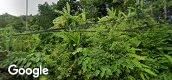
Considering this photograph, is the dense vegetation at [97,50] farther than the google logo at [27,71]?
No

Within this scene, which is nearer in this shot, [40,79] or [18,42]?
[40,79]

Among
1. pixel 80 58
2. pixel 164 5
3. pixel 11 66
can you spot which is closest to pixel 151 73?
pixel 80 58

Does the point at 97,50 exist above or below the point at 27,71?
above

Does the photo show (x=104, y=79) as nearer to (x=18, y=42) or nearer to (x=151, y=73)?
(x=151, y=73)

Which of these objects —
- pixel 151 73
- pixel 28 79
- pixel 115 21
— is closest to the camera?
pixel 151 73

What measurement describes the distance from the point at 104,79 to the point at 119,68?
1.38 ft

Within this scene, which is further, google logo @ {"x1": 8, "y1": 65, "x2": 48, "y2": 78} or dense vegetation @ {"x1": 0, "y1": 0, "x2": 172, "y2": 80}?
google logo @ {"x1": 8, "y1": 65, "x2": 48, "y2": 78}

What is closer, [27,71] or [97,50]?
[97,50]

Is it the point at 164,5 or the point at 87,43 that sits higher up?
the point at 164,5

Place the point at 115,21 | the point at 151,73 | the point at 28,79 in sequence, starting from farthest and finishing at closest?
1. the point at 115,21
2. the point at 28,79
3. the point at 151,73

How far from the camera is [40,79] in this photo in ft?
34.2

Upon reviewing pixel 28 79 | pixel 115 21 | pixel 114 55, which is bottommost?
pixel 28 79

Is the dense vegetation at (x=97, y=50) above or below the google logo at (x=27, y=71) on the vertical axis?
above

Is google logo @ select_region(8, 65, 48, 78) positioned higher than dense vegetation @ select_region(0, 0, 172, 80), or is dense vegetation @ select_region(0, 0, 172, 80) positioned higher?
dense vegetation @ select_region(0, 0, 172, 80)
